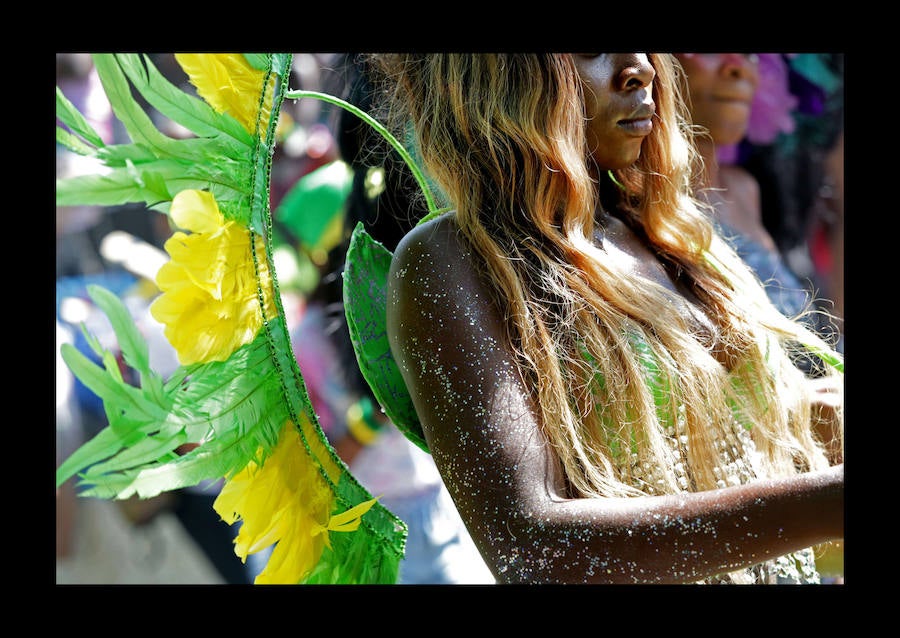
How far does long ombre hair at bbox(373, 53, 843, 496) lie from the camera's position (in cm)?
86

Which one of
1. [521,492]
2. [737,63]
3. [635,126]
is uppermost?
[737,63]

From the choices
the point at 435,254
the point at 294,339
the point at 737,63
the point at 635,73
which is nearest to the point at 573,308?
the point at 435,254

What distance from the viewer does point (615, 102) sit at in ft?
3.11

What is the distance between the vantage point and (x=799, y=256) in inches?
113

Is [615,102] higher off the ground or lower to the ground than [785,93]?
lower

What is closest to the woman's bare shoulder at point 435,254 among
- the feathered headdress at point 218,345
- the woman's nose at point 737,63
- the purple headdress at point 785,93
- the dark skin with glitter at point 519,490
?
the dark skin with glitter at point 519,490

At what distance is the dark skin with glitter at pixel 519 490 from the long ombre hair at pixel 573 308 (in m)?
0.03

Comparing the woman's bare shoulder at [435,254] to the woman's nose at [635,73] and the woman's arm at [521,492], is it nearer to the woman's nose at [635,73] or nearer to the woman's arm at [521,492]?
the woman's arm at [521,492]

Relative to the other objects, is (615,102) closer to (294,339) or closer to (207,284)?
(207,284)

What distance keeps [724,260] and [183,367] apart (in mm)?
685

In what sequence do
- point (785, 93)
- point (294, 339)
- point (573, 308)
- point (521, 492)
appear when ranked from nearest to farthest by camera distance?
point (521, 492), point (573, 308), point (294, 339), point (785, 93)

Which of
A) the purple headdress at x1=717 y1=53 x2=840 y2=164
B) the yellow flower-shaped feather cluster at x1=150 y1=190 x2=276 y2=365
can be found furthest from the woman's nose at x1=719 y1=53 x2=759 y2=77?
the yellow flower-shaped feather cluster at x1=150 y1=190 x2=276 y2=365

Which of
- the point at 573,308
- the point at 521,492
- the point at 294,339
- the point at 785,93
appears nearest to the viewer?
the point at 521,492

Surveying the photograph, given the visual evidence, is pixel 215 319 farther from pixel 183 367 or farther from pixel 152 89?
pixel 152 89
